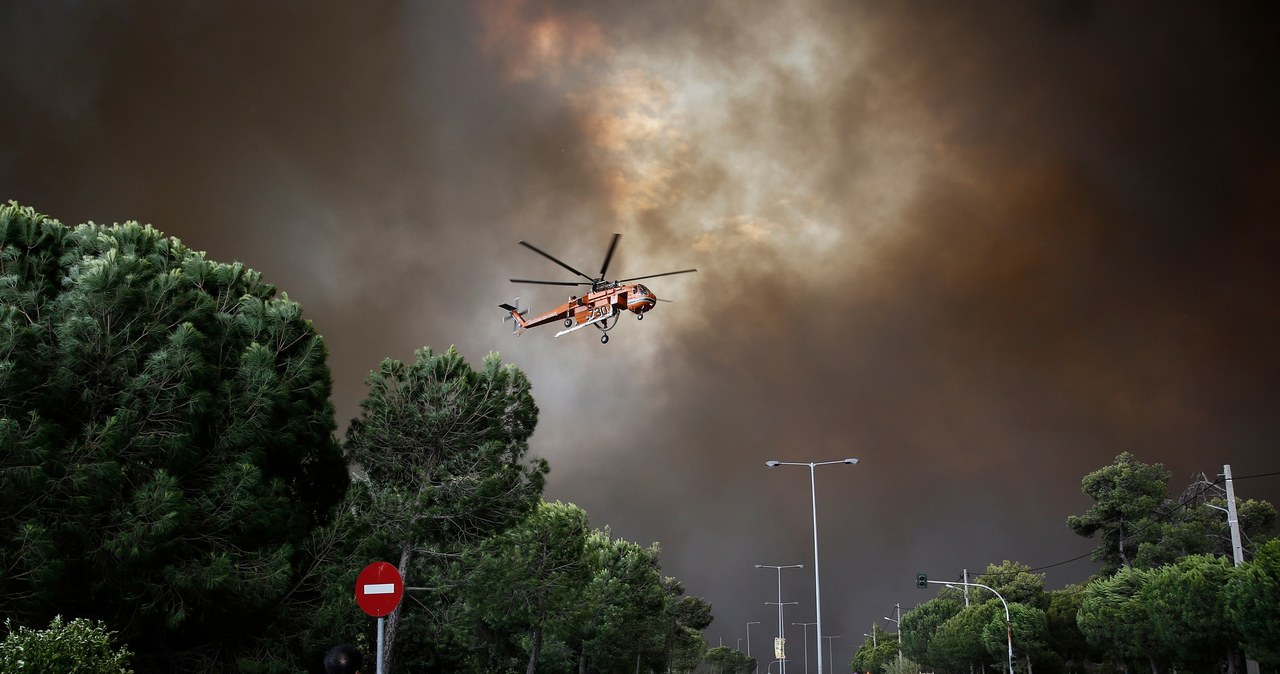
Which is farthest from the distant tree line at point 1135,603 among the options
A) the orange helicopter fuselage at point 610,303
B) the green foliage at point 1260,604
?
the orange helicopter fuselage at point 610,303

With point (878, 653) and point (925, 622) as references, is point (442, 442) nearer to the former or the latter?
point (925, 622)

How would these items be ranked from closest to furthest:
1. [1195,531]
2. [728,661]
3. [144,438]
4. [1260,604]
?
[144,438]
[1260,604]
[1195,531]
[728,661]

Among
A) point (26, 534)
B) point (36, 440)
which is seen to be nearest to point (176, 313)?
point (36, 440)

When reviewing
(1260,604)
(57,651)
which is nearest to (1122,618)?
(1260,604)

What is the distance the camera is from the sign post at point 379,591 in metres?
10.8

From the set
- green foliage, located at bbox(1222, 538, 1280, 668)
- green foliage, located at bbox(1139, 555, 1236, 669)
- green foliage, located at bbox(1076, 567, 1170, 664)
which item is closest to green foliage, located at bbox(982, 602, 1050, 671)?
green foliage, located at bbox(1076, 567, 1170, 664)

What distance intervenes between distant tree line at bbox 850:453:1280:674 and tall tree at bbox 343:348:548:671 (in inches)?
1046

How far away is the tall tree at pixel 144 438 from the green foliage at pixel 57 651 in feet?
19.3

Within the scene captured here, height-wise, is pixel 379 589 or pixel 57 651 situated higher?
pixel 379 589

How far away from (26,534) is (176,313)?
21.1 ft

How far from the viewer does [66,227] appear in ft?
81.3

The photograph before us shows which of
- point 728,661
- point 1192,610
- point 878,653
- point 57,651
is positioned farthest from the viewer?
point 728,661

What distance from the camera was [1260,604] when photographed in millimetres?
39500

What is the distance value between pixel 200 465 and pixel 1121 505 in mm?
81045
